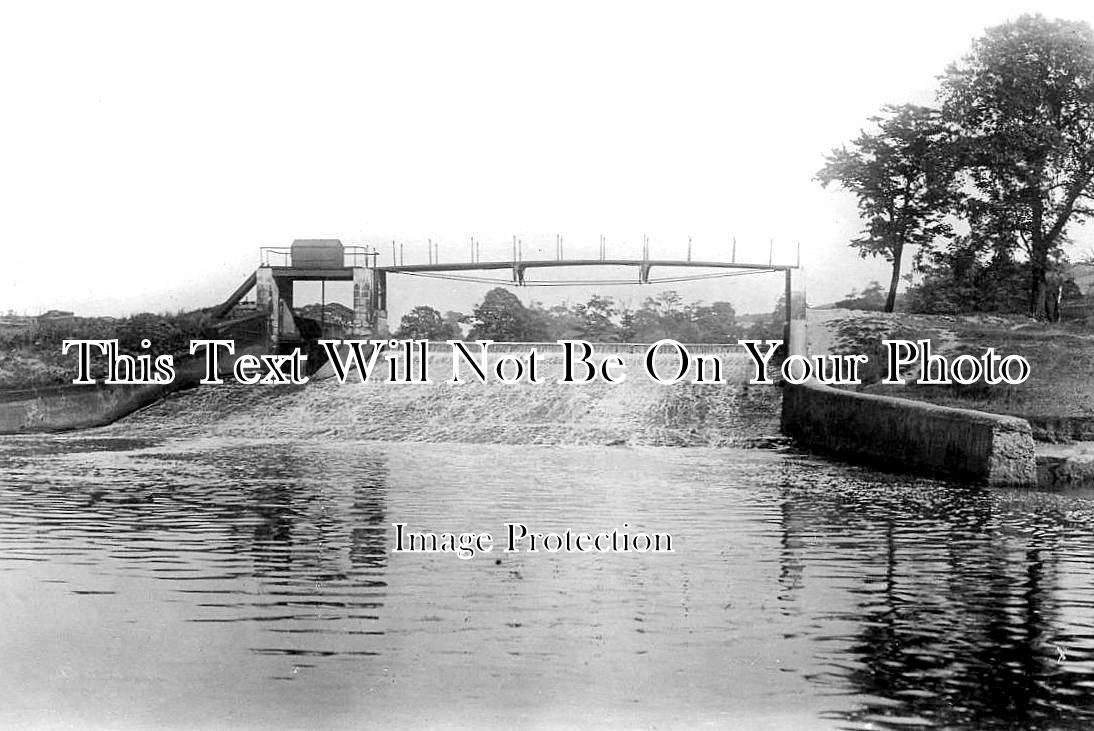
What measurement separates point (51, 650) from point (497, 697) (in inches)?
92.0

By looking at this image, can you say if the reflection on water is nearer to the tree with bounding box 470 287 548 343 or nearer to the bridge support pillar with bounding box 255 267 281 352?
the bridge support pillar with bounding box 255 267 281 352

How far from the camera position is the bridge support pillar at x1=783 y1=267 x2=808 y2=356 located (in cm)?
2541

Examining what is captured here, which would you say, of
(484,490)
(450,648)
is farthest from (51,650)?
(484,490)

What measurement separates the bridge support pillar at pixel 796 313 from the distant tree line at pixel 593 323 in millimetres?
10922

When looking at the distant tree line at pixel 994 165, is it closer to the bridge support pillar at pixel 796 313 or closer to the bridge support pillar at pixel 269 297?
the bridge support pillar at pixel 796 313

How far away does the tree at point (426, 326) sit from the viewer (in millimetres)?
34812

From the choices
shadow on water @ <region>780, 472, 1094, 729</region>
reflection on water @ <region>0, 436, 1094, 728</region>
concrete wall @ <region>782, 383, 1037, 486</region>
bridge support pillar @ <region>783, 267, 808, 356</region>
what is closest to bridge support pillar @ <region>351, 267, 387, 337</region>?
bridge support pillar @ <region>783, 267, 808, 356</region>

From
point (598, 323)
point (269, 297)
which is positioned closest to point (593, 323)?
point (598, 323)

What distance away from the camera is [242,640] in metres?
5.48

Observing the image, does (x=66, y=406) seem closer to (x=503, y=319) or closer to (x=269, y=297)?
(x=269, y=297)

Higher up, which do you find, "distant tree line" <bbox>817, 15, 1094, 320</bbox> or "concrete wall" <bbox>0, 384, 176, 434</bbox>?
"distant tree line" <bbox>817, 15, 1094, 320</bbox>

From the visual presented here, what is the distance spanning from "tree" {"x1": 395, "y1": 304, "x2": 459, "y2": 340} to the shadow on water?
81.4ft

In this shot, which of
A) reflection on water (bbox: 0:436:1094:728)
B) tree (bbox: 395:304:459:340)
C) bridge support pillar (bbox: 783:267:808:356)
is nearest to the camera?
reflection on water (bbox: 0:436:1094:728)

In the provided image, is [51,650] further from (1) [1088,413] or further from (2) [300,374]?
(2) [300,374]
